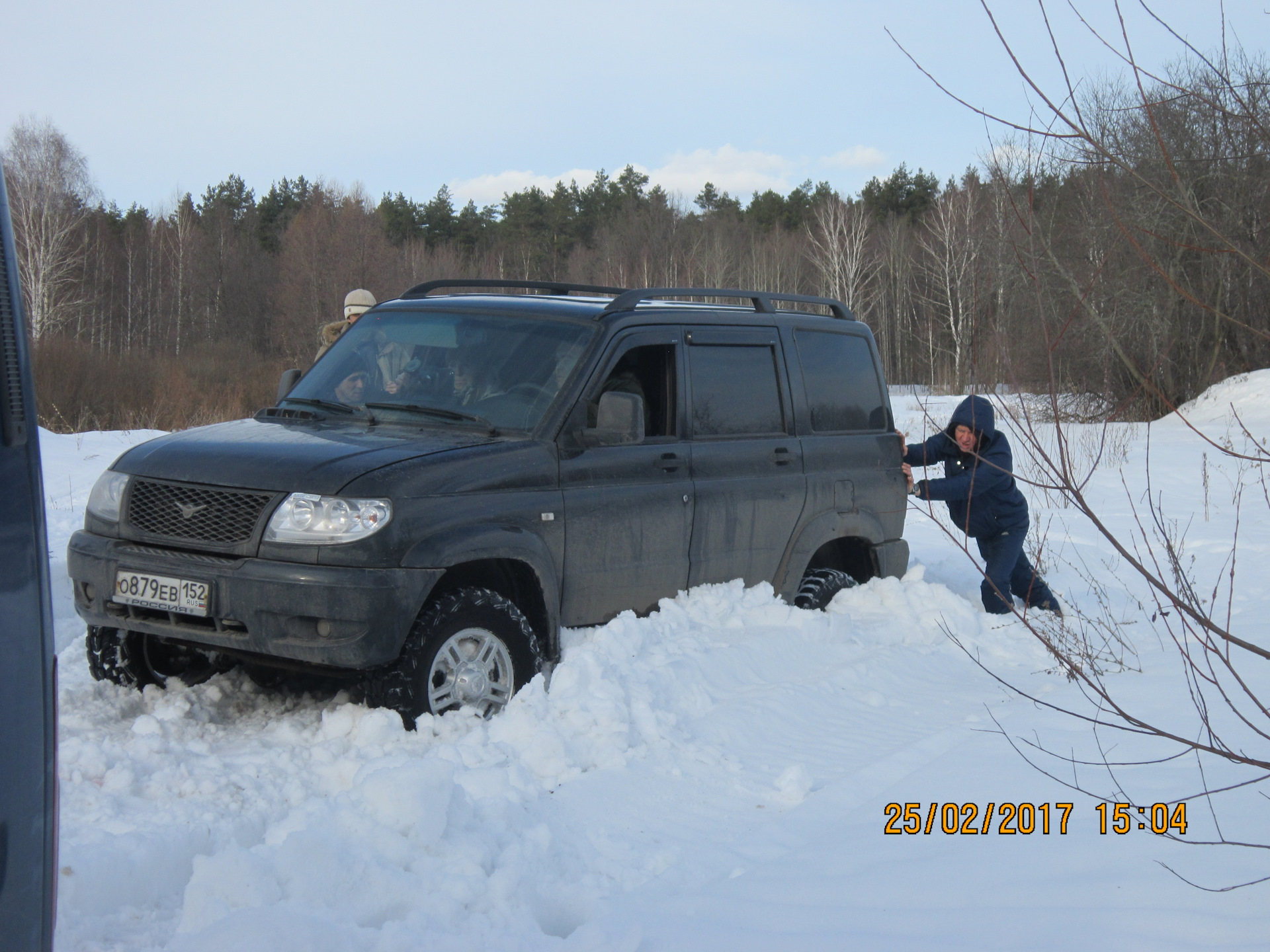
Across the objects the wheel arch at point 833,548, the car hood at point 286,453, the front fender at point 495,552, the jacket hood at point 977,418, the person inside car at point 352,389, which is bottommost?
the wheel arch at point 833,548

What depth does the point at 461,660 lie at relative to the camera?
423cm

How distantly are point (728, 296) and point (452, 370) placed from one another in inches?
62.7

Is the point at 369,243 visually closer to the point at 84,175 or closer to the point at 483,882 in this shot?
the point at 84,175

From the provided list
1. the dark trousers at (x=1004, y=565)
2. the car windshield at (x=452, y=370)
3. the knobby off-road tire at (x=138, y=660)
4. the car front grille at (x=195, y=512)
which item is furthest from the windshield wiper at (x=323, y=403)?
the dark trousers at (x=1004, y=565)

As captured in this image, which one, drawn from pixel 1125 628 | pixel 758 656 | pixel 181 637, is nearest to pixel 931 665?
pixel 758 656

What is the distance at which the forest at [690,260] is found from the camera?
10.0 feet

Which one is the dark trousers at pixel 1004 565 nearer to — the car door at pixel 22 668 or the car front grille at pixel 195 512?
the car front grille at pixel 195 512

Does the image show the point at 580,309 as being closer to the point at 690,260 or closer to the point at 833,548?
the point at 833,548

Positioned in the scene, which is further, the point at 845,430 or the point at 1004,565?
the point at 1004,565

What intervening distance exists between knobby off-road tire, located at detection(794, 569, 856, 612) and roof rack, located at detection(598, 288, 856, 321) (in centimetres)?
156

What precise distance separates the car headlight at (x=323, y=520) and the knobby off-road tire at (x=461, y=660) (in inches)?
16.7

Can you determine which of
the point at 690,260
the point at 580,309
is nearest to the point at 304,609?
the point at 580,309

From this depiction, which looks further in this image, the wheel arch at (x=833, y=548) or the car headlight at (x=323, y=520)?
the wheel arch at (x=833, y=548)
